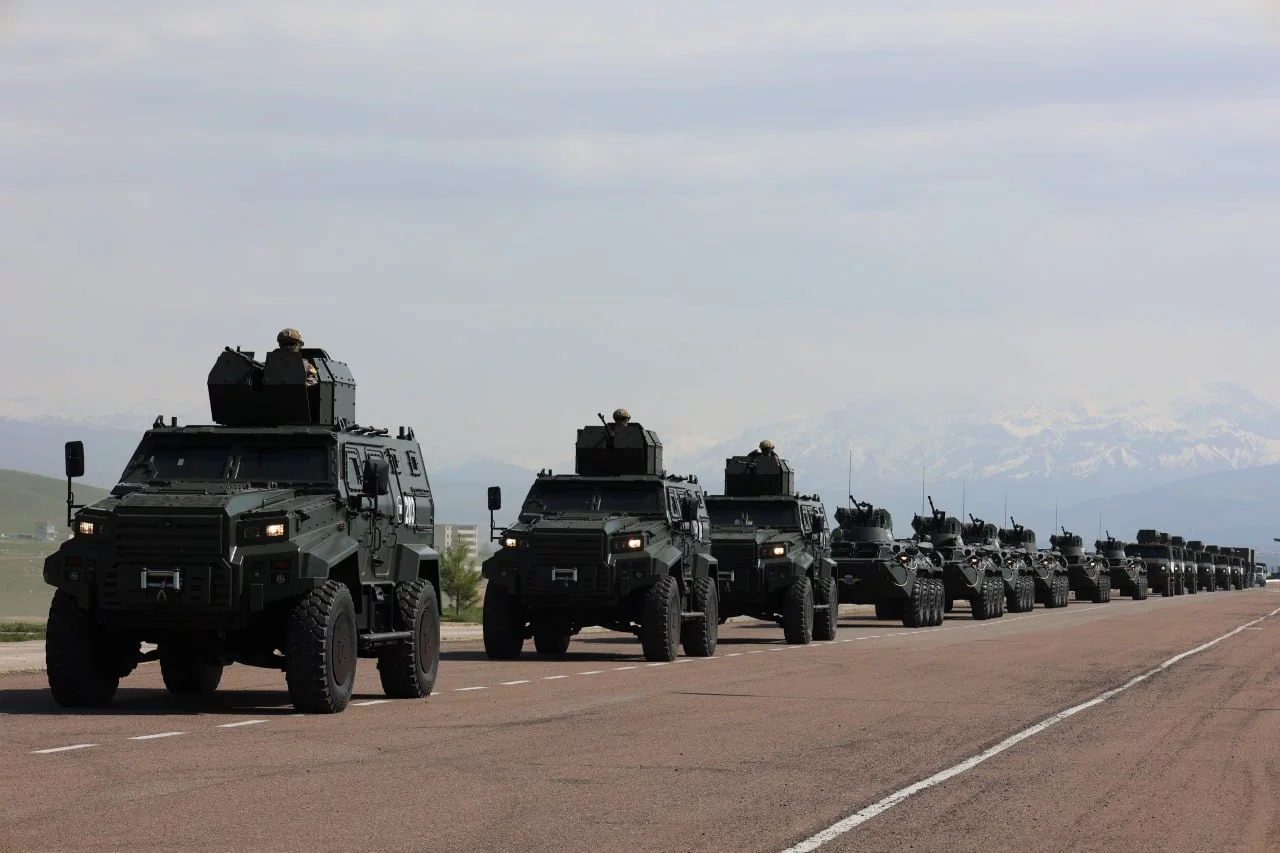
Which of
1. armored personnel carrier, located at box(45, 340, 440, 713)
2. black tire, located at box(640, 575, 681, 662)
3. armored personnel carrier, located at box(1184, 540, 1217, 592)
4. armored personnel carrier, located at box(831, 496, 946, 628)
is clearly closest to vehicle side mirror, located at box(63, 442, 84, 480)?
armored personnel carrier, located at box(45, 340, 440, 713)

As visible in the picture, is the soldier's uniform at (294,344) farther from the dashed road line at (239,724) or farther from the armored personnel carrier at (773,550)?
the armored personnel carrier at (773,550)

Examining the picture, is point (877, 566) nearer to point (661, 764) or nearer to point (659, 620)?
point (659, 620)

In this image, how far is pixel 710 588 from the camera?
25250 mm

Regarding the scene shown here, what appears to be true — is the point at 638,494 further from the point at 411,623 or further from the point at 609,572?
the point at 411,623

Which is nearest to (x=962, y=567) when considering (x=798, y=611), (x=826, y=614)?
(x=826, y=614)

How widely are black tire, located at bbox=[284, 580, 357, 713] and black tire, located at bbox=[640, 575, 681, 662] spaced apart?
7892 millimetres

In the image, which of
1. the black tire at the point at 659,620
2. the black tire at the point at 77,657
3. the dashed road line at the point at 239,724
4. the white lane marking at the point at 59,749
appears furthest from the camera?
the black tire at the point at 659,620

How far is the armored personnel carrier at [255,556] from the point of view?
14930mm

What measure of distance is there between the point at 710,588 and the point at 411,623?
8.70 m

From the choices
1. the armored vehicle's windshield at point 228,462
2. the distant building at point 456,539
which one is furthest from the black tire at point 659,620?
the armored vehicle's windshield at point 228,462

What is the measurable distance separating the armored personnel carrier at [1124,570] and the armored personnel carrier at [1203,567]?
1712 cm

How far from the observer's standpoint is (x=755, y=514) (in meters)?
29.7

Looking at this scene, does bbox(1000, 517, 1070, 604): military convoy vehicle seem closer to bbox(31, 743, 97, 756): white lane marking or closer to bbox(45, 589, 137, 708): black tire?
bbox(45, 589, 137, 708): black tire

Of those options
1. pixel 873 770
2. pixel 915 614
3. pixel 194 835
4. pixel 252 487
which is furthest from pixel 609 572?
pixel 915 614
